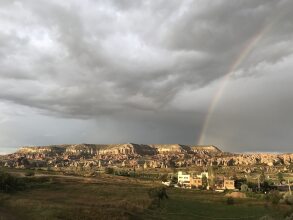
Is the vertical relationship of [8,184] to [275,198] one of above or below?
above

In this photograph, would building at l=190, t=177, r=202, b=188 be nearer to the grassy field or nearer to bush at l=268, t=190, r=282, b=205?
bush at l=268, t=190, r=282, b=205

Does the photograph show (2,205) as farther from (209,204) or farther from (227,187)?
(227,187)

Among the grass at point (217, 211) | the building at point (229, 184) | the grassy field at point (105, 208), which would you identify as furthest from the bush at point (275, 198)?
the building at point (229, 184)

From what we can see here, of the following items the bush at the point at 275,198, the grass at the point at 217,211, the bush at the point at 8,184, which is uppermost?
the bush at the point at 8,184

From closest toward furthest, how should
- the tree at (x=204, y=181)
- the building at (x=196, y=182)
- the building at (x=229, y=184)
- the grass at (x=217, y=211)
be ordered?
the grass at (x=217, y=211)
the building at (x=229, y=184)
the tree at (x=204, y=181)
the building at (x=196, y=182)

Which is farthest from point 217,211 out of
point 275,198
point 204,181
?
point 204,181

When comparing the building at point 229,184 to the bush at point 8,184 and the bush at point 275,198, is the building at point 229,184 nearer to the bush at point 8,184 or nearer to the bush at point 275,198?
the bush at point 275,198

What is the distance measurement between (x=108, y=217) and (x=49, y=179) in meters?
77.4

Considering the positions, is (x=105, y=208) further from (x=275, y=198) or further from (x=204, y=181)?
(x=204, y=181)

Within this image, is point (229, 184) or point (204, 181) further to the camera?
point (204, 181)

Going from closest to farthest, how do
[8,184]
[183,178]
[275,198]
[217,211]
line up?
[217,211], [8,184], [275,198], [183,178]

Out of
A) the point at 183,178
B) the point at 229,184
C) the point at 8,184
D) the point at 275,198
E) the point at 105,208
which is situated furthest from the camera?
the point at 183,178

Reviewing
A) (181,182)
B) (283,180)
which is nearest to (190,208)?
(181,182)

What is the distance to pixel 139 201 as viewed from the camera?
82375 millimetres
